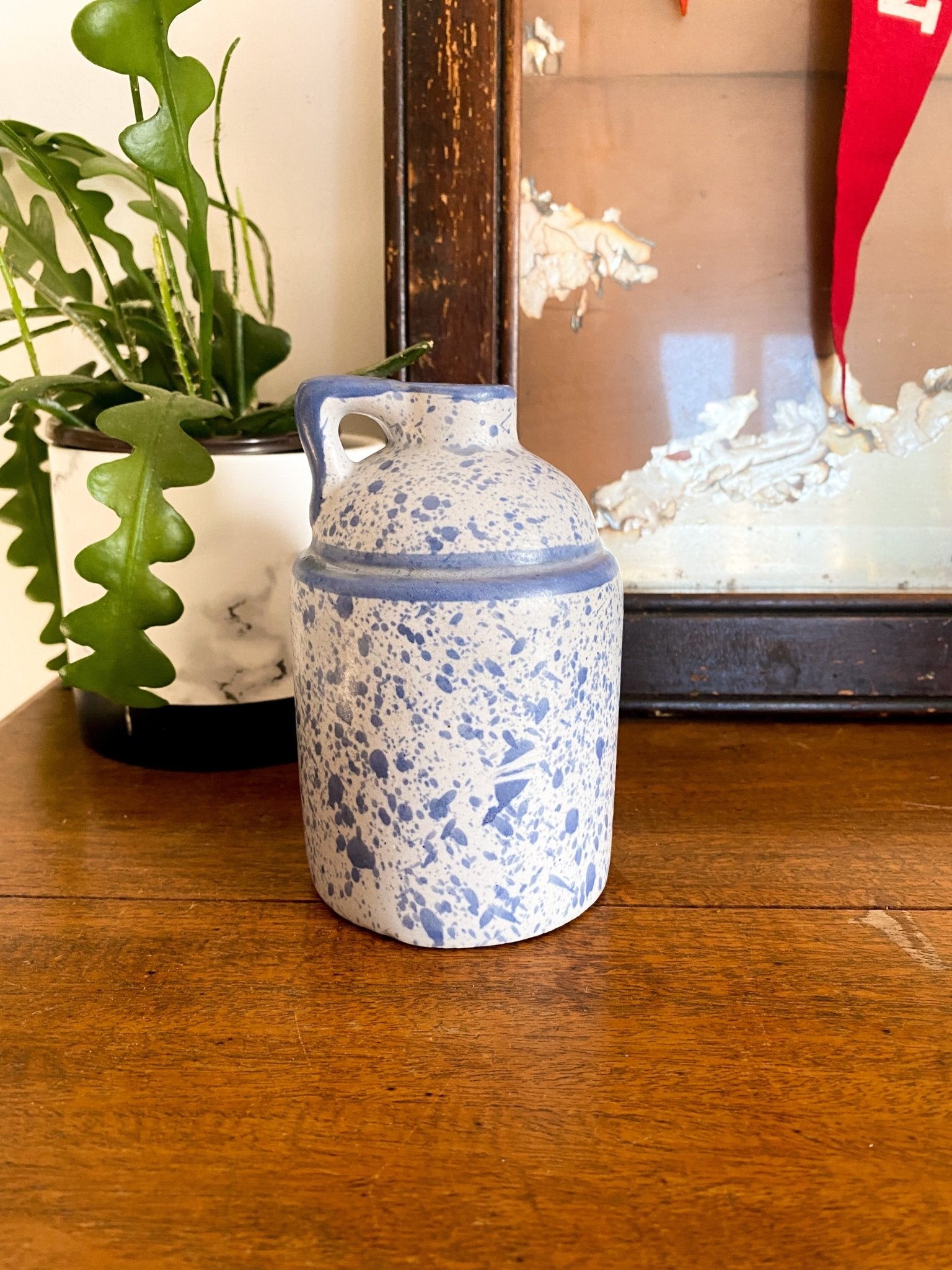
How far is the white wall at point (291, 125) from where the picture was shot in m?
0.81

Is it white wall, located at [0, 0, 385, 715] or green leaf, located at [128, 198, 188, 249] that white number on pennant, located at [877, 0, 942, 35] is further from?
green leaf, located at [128, 198, 188, 249]

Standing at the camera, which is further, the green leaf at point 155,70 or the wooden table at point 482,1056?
the green leaf at point 155,70

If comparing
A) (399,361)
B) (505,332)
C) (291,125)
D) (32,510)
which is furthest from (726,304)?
(32,510)

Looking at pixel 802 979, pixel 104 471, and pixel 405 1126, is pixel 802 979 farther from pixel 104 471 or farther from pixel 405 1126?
pixel 104 471

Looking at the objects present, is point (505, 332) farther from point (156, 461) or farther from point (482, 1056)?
point (482, 1056)

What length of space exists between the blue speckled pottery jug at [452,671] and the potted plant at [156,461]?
92 mm

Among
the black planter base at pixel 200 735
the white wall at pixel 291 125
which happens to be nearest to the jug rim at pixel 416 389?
the black planter base at pixel 200 735

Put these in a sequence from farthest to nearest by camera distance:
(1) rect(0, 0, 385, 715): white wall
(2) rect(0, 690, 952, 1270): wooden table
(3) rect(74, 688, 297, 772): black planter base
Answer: (1) rect(0, 0, 385, 715): white wall, (3) rect(74, 688, 297, 772): black planter base, (2) rect(0, 690, 952, 1270): wooden table

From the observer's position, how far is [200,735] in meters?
0.68

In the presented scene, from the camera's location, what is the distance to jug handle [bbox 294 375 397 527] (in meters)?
0.52

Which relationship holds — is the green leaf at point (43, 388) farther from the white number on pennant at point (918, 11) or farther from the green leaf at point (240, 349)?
the white number on pennant at point (918, 11)

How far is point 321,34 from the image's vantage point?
0.81 meters

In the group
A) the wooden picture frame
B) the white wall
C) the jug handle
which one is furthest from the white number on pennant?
the jug handle

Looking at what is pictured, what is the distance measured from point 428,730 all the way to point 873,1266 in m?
0.26
